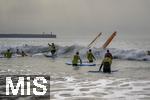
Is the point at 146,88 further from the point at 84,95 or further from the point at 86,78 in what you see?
the point at 86,78

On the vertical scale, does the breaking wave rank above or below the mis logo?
above

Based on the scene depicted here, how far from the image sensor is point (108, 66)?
2334cm

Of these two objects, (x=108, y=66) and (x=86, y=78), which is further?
(x=108, y=66)

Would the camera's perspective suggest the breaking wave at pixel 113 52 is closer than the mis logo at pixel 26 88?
No

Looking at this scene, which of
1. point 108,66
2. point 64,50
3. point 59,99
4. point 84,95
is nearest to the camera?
point 59,99

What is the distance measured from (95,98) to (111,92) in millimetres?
1547

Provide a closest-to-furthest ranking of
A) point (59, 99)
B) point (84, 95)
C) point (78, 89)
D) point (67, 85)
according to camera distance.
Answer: point (59, 99) < point (84, 95) < point (78, 89) < point (67, 85)

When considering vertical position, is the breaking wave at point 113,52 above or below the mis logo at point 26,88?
above

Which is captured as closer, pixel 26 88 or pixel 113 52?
pixel 26 88

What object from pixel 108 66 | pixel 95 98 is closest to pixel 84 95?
pixel 95 98

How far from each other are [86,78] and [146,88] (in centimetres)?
471

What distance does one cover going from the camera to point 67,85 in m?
17.1

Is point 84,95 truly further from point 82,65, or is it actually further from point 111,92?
point 82,65

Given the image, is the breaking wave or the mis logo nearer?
the mis logo
